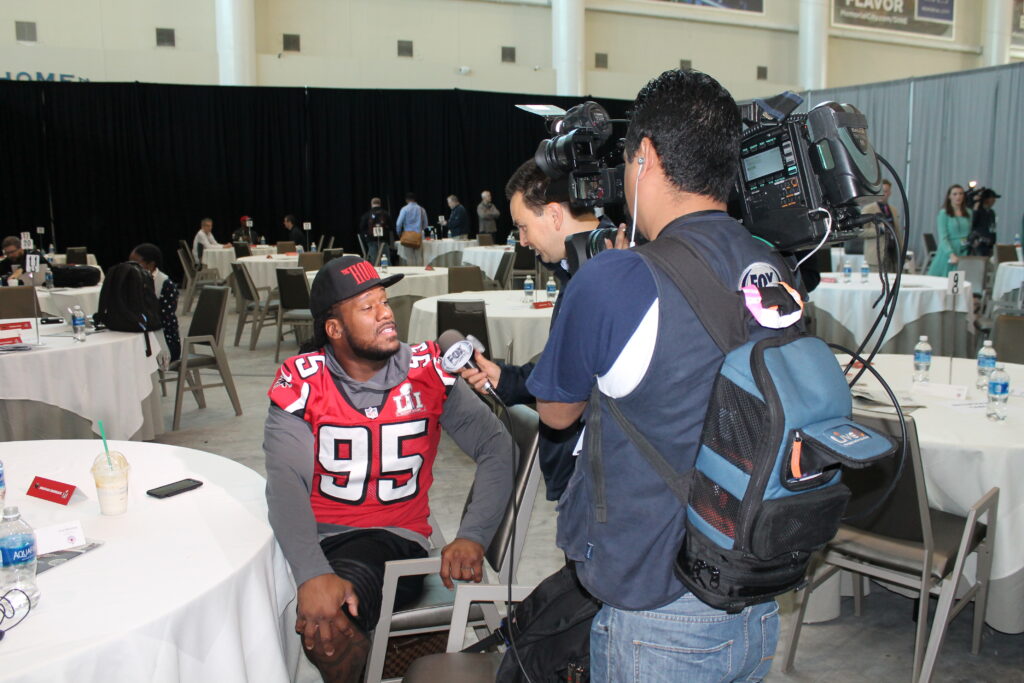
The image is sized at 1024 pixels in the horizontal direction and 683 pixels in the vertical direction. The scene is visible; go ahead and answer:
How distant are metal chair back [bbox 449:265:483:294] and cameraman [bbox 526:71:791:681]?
18.4 feet

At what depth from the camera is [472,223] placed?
645 inches

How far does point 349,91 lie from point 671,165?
14.1 m

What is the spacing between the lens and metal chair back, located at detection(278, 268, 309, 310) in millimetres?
6945

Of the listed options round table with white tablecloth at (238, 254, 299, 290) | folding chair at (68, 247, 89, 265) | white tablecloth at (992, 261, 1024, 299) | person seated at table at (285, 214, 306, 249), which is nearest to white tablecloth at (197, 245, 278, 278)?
folding chair at (68, 247, 89, 265)

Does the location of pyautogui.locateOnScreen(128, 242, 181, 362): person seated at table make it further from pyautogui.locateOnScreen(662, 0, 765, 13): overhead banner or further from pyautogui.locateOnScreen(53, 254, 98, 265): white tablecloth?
pyautogui.locateOnScreen(662, 0, 765, 13): overhead banner

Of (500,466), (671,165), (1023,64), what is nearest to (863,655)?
(500,466)

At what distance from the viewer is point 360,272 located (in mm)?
2146

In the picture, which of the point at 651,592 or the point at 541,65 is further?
the point at 541,65

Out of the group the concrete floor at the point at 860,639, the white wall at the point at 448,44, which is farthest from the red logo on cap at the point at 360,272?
the white wall at the point at 448,44

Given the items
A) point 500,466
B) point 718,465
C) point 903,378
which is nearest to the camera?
point 718,465

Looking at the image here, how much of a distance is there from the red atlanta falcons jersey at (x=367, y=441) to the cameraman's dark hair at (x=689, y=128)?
1.11 m

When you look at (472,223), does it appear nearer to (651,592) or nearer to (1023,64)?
(1023,64)

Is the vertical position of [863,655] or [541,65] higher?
[541,65]

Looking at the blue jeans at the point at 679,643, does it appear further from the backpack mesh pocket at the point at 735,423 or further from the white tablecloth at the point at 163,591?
the white tablecloth at the point at 163,591
